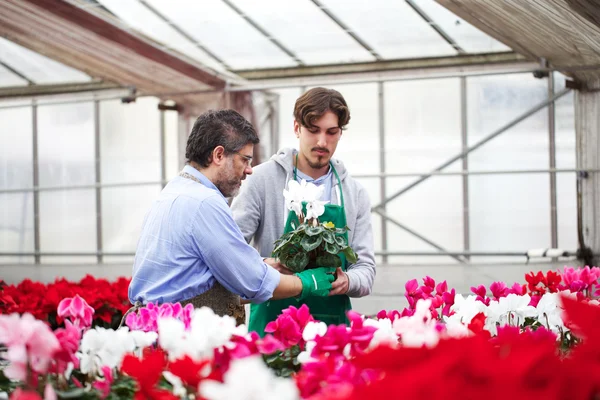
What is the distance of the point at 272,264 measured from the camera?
9.64 feet

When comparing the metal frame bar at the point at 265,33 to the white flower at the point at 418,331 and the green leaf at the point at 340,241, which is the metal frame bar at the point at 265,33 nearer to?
the green leaf at the point at 340,241

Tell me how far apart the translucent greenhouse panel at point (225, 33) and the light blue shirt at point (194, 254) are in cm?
805

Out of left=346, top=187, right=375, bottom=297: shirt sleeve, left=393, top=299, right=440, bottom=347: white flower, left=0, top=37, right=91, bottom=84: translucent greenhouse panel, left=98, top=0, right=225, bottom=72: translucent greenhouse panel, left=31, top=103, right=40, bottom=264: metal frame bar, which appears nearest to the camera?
left=393, top=299, right=440, bottom=347: white flower

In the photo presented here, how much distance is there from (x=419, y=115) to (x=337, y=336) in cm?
1095

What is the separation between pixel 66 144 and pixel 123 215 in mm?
1586

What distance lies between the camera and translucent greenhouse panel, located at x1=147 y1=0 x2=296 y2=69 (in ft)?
34.1

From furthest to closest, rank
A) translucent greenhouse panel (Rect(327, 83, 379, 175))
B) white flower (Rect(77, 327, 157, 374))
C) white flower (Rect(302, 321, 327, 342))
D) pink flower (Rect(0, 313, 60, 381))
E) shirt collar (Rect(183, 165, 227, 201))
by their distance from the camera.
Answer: translucent greenhouse panel (Rect(327, 83, 379, 175)) < shirt collar (Rect(183, 165, 227, 201)) < white flower (Rect(302, 321, 327, 342)) < white flower (Rect(77, 327, 157, 374)) < pink flower (Rect(0, 313, 60, 381))

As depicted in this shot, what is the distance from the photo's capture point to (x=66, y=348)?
5.33ft

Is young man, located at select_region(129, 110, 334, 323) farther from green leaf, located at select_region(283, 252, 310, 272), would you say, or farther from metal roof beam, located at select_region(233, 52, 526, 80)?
metal roof beam, located at select_region(233, 52, 526, 80)

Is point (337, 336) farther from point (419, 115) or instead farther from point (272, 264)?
point (419, 115)

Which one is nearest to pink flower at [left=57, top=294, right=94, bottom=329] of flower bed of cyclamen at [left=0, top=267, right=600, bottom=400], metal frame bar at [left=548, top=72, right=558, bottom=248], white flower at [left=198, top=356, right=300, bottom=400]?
flower bed of cyclamen at [left=0, top=267, right=600, bottom=400]

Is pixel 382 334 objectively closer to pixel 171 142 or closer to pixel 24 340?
pixel 24 340

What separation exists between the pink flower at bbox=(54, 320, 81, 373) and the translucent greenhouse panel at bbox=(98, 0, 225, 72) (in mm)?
8603

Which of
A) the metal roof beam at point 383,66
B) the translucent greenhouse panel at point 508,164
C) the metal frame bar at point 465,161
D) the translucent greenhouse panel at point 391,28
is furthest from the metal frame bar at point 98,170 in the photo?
the translucent greenhouse panel at point 508,164
